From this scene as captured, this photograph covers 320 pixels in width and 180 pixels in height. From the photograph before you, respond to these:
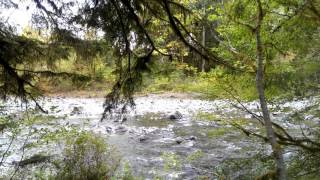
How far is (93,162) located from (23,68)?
289cm

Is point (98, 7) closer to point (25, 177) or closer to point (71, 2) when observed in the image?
point (71, 2)

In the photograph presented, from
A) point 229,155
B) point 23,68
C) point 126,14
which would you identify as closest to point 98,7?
point 126,14

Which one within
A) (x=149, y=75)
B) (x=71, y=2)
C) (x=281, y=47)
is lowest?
(x=149, y=75)

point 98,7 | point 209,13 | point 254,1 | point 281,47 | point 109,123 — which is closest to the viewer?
point 98,7

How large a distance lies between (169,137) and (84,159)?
16.3 feet

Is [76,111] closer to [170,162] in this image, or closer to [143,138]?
[143,138]

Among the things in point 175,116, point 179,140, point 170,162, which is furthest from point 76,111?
point 170,162

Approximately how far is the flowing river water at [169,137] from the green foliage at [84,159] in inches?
22.2

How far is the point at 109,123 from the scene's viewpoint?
1349cm

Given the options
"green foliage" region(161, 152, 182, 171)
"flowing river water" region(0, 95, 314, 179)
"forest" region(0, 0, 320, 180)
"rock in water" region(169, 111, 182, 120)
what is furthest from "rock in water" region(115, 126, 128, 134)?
"green foliage" region(161, 152, 182, 171)

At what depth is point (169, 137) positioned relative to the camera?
1129 cm

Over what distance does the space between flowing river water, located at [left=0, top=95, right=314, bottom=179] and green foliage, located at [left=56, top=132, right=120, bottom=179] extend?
56 cm

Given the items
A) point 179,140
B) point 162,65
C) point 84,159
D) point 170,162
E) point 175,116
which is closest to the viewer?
point 162,65

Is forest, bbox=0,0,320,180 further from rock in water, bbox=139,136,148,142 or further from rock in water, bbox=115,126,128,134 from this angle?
rock in water, bbox=115,126,128,134
